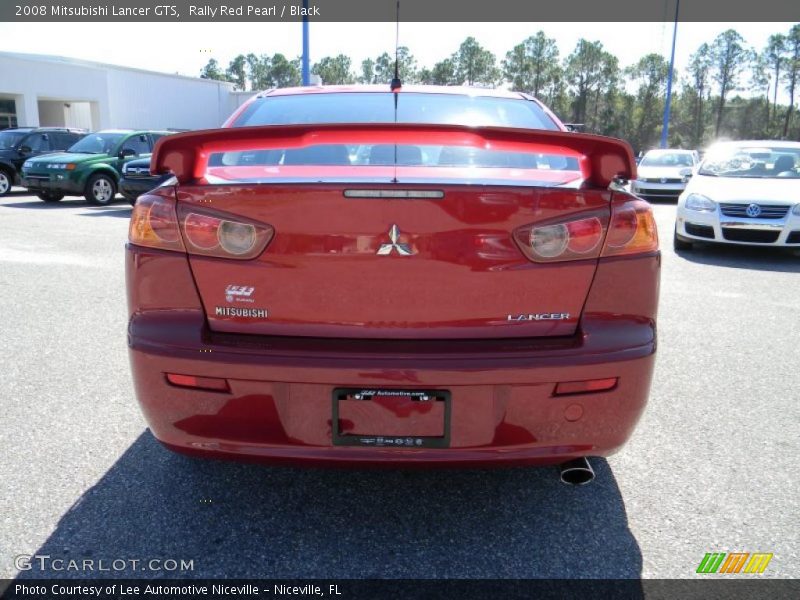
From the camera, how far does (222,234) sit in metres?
1.97

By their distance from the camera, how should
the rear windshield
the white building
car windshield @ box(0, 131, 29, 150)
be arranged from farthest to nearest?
1. the white building
2. car windshield @ box(0, 131, 29, 150)
3. the rear windshield

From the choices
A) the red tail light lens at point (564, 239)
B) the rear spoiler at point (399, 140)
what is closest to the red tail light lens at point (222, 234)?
the rear spoiler at point (399, 140)

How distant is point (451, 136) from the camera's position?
2035 millimetres

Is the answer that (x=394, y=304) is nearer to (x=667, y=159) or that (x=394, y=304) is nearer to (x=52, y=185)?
(x=52, y=185)

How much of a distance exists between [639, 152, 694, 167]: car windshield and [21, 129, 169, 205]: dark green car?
12558 millimetres

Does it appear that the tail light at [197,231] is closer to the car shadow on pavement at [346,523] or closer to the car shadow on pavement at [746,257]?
the car shadow on pavement at [346,523]

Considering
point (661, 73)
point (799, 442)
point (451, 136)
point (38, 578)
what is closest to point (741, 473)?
point (799, 442)

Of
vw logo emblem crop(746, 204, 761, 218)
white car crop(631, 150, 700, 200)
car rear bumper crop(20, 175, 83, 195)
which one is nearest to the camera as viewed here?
vw logo emblem crop(746, 204, 761, 218)

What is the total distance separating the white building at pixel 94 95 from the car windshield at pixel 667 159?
105 feet

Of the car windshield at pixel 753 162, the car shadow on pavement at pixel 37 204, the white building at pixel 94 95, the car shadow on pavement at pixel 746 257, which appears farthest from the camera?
the white building at pixel 94 95

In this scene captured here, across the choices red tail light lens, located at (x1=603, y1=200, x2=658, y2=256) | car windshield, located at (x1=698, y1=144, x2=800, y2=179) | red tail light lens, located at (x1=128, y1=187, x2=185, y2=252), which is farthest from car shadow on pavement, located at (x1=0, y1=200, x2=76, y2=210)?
red tail light lens, located at (x1=603, y1=200, x2=658, y2=256)

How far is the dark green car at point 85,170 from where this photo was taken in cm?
1333

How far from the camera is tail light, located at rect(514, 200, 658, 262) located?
195cm

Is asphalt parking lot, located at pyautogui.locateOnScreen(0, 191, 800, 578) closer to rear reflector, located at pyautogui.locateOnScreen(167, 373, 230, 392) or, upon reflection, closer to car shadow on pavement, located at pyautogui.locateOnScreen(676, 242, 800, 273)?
rear reflector, located at pyautogui.locateOnScreen(167, 373, 230, 392)
